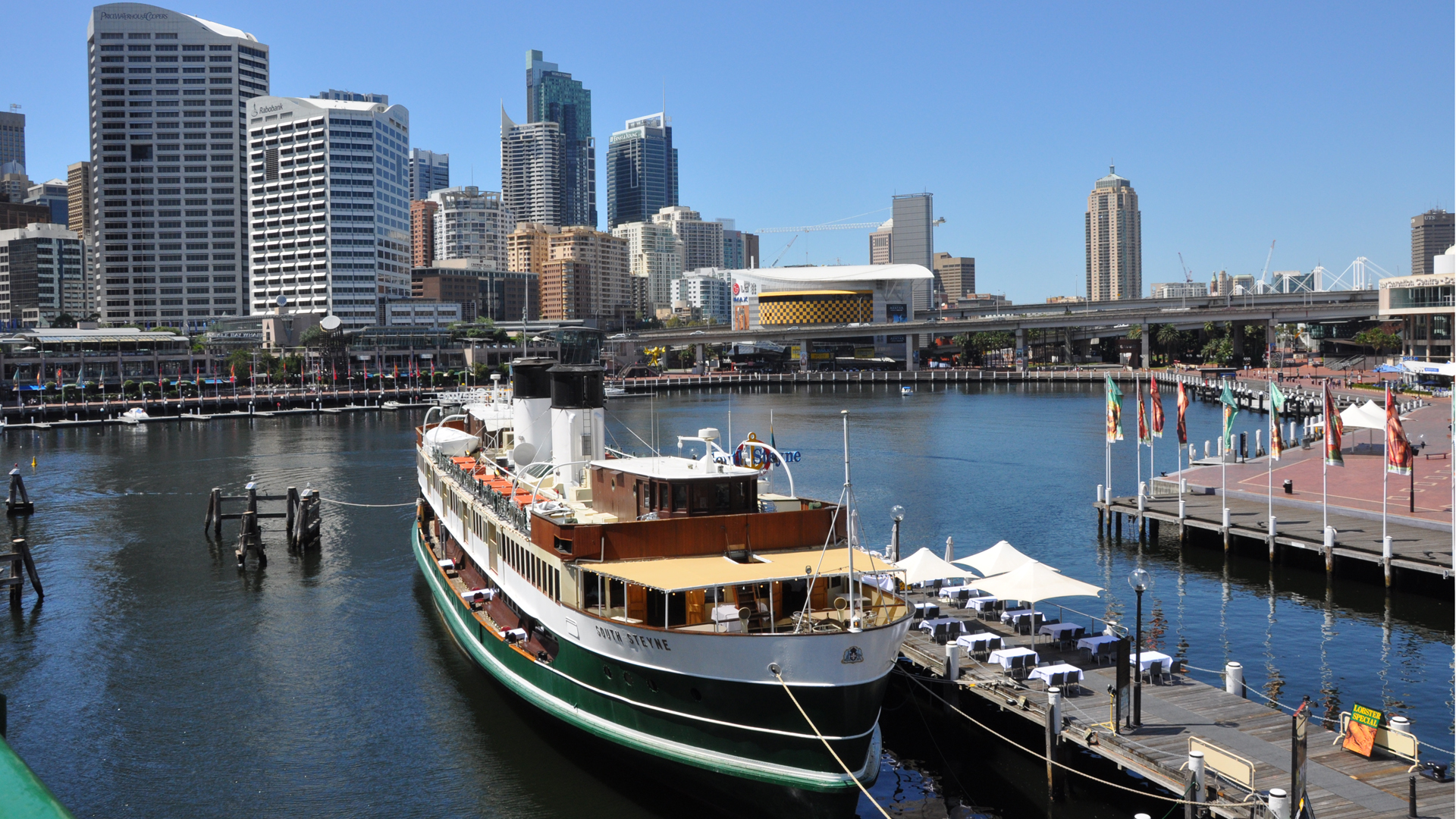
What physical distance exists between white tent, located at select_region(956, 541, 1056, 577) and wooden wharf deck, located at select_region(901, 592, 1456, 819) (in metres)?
3.95

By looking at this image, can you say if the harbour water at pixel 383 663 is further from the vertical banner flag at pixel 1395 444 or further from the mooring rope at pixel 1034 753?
the vertical banner flag at pixel 1395 444

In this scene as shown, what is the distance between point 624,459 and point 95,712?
18.0 metres

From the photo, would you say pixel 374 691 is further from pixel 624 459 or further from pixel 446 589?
pixel 624 459

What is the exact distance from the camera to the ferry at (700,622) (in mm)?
23906

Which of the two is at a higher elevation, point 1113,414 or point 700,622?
point 1113,414

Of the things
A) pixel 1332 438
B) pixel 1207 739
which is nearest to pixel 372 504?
pixel 1332 438

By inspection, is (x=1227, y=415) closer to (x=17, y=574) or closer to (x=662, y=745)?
(x=662, y=745)

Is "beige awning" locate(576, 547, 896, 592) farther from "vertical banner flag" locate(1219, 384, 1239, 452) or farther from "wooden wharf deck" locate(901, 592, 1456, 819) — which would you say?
"vertical banner flag" locate(1219, 384, 1239, 452)

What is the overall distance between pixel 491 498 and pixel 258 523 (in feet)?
103

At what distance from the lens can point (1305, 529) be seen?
48.2 m

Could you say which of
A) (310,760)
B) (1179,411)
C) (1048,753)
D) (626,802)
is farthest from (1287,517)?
(310,760)

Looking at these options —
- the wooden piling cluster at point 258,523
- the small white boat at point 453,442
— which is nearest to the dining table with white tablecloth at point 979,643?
the small white boat at point 453,442

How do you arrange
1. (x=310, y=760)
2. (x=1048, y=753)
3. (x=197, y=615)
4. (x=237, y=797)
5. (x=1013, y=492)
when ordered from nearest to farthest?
(x=1048, y=753) < (x=237, y=797) < (x=310, y=760) < (x=197, y=615) < (x=1013, y=492)

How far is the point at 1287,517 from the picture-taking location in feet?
168
